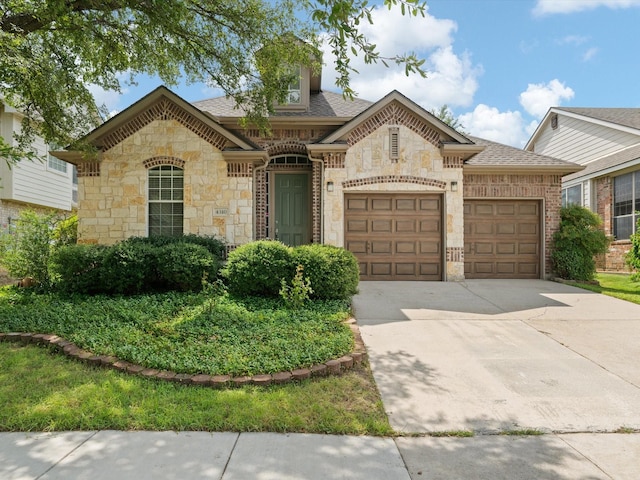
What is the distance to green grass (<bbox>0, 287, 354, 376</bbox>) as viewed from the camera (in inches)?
186

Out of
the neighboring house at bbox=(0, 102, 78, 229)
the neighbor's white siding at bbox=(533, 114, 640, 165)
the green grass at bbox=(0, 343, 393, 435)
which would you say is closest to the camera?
the green grass at bbox=(0, 343, 393, 435)

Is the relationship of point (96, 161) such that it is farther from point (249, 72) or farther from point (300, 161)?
point (300, 161)

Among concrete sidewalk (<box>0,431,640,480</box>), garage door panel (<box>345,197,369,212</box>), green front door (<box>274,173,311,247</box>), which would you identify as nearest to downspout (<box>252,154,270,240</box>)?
green front door (<box>274,173,311,247</box>)

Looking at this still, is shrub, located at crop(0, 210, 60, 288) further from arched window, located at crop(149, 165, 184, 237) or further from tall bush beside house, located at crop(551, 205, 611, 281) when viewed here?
tall bush beside house, located at crop(551, 205, 611, 281)

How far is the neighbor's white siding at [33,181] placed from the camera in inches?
579

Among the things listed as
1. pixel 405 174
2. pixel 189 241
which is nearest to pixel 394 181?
pixel 405 174

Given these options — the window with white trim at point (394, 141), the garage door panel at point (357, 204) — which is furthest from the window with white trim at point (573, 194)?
the garage door panel at point (357, 204)

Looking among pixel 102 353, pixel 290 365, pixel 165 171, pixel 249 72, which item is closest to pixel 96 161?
pixel 165 171

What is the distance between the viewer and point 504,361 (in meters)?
5.04

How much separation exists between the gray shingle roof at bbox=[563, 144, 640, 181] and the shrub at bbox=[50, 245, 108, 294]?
17571mm

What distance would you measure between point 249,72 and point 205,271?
5097mm

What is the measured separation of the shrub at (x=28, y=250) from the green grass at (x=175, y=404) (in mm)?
5905

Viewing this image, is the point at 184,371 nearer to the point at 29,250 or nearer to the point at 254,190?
the point at 254,190

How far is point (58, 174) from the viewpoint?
59.2 ft
